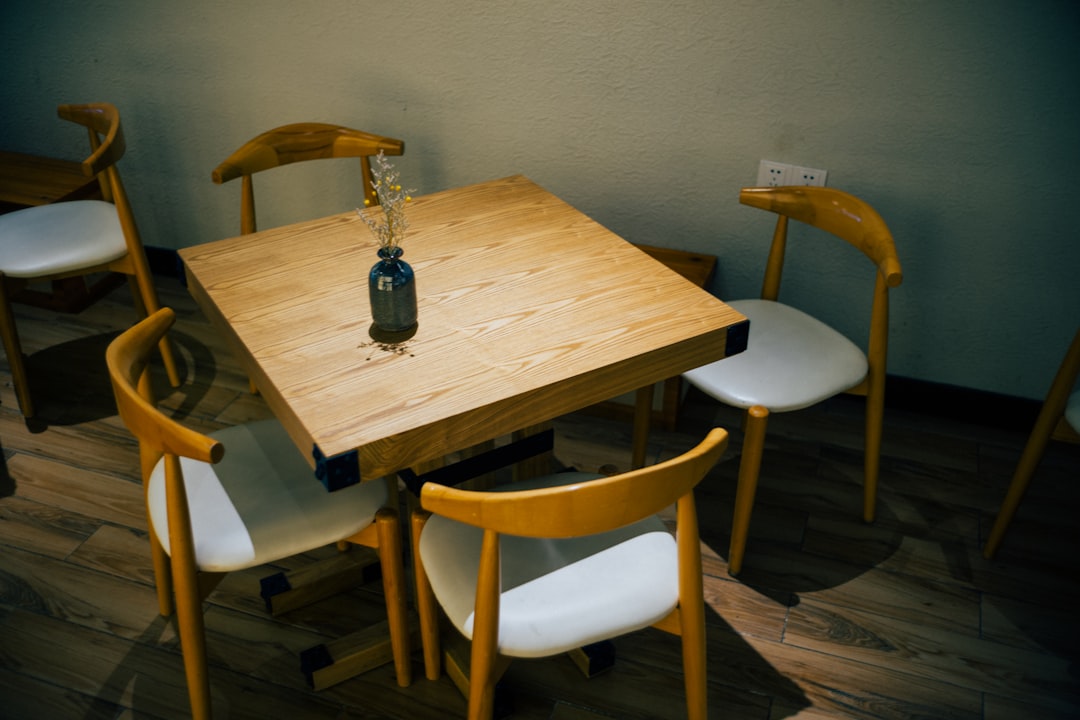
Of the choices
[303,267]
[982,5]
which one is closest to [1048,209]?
[982,5]

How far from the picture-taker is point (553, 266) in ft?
6.09

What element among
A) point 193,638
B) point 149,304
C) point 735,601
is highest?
point 149,304

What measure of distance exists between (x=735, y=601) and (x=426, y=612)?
2.39 feet

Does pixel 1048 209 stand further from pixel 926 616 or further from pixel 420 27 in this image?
pixel 420 27

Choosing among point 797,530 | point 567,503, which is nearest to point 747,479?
point 797,530

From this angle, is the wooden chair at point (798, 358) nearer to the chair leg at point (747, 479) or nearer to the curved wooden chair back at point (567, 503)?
the chair leg at point (747, 479)

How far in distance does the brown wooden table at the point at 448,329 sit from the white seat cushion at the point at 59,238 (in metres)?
0.77

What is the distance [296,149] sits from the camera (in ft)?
8.04

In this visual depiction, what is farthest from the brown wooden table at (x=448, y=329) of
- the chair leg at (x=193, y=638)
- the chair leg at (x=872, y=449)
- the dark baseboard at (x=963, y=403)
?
the dark baseboard at (x=963, y=403)

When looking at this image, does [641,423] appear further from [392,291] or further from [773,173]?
[392,291]

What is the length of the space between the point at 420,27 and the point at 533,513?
185 centimetres

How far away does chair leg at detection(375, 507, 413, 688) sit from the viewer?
5.47 ft

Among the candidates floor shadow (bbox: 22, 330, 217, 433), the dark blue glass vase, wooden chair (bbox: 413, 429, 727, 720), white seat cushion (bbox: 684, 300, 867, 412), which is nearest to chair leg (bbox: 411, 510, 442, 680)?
wooden chair (bbox: 413, 429, 727, 720)

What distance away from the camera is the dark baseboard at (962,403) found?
8.71 ft
